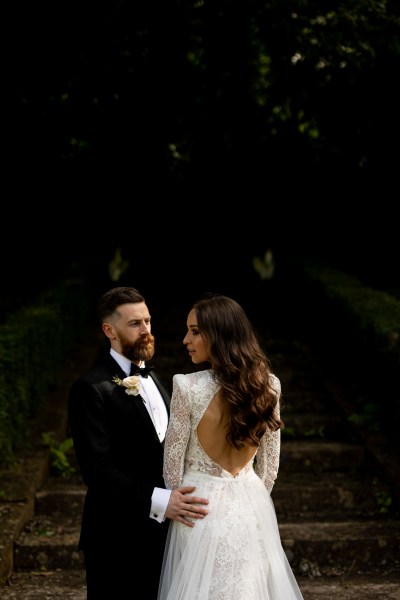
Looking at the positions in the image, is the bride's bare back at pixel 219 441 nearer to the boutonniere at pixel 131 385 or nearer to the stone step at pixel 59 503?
the boutonniere at pixel 131 385

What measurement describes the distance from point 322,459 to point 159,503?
4370 mm

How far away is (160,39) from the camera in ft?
44.4

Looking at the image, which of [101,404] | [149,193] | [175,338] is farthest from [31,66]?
[101,404]

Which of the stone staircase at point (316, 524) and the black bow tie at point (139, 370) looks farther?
the stone staircase at point (316, 524)

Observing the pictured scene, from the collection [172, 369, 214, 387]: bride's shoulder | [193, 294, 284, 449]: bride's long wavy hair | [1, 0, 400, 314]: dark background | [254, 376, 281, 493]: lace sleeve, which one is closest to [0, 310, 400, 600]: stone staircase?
[254, 376, 281, 493]: lace sleeve

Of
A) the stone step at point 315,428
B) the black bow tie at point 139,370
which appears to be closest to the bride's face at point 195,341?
the black bow tie at point 139,370

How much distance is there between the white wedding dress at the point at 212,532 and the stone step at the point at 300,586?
1.83 metres

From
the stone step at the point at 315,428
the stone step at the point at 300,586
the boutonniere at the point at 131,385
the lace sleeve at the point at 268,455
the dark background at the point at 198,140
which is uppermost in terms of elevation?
the dark background at the point at 198,140

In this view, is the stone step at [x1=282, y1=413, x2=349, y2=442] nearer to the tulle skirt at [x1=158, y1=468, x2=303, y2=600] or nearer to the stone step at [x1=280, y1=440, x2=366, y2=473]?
the stone step at [x1=280, y1=440, x2=366, y2=473]

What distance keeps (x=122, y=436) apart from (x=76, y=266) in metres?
10.1

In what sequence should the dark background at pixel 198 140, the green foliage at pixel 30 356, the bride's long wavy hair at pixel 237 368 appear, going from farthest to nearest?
the dark background at pixel 198 140
the green foliage at pixel 30 356
the bride's long wavy hair at pixel 237 368

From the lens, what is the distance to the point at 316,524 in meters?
6.47

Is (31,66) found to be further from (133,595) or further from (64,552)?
(133,595)

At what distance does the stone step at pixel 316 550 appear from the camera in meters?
6.14
